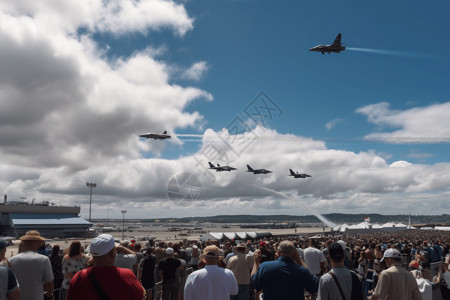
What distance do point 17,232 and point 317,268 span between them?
87.7 meters

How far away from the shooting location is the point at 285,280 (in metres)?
5.21

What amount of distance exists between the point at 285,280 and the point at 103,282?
2674 mm

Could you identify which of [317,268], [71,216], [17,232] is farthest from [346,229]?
A: [317,268]

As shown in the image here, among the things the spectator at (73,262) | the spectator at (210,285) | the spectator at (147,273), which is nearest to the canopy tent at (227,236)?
the spectator at (147,273)

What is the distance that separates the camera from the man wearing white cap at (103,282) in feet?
11.9

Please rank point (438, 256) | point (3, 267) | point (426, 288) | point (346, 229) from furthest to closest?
1. point (346, 229)
2. point (438, 256)
3. point (426, 288)
4. point (3, 267)

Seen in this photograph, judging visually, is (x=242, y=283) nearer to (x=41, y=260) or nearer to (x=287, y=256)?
(x=287, y=256)

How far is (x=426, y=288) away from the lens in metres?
6.43

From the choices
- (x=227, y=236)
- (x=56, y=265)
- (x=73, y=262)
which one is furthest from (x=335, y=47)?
(x=73, y=262)

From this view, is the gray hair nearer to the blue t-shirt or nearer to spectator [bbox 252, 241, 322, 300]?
spectator [bbox 252, 241, 322, 300]

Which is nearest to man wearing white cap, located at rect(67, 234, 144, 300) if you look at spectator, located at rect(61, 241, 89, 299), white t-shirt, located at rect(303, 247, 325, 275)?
spectator, located at rect(61, 241, 89, 299)

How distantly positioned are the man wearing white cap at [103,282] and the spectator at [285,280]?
6.96 ft

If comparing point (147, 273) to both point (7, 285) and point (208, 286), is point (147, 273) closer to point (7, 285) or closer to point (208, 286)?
point (208, 286)

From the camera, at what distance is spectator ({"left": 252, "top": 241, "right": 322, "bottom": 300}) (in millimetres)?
5184
